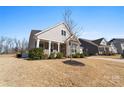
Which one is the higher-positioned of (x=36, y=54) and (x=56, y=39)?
(x=56, y=39)

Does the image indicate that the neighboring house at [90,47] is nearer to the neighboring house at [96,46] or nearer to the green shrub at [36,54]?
the neighboring house at [96,46]

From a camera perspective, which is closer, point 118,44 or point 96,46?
point 96,46

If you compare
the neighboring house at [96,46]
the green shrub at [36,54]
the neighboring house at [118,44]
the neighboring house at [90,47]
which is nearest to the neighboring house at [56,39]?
the green shrub at [36,54]

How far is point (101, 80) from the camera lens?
7461mm

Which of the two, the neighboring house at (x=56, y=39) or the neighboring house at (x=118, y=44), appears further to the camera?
the neighboring house at (x=118, y=44)

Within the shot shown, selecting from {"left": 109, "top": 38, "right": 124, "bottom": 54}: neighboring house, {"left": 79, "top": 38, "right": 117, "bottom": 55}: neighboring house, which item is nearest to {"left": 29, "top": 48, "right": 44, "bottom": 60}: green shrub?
{"left": 79, "top": 38, "right": 117, "bottom": 55}: neighboring house

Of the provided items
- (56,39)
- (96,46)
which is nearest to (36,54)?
(56,39)

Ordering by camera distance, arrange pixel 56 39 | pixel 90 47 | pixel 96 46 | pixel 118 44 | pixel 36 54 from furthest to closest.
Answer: pixel 118 44
pixel 90 47
pixel 96 46
pixel 56 39
pixel 36 54

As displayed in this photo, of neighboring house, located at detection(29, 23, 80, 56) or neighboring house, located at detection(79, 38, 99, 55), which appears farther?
neighboring house, located at detection(79, 38, 99, 55)

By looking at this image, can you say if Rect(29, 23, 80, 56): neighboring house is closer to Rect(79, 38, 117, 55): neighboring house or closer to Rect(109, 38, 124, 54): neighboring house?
Rect(79, 38, 117, 55): neighboring house

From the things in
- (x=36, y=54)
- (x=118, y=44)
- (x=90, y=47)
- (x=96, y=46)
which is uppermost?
(x=118, y=44)

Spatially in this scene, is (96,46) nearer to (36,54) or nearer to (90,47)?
(90,47)

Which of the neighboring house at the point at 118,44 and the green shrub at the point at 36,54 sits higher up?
the neighboring house at the point at 118,44
